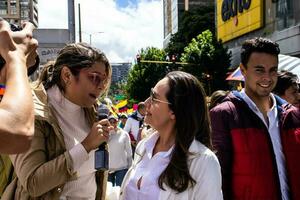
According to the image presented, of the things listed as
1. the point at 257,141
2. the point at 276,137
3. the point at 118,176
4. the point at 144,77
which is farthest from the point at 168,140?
the point at 144,77

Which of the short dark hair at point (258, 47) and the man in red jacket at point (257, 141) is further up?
the short dark hair at point (258, 47)

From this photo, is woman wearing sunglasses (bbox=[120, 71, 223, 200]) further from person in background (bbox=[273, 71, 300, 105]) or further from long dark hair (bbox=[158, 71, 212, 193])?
person in background (bbox=[273, 71, 300, 105])

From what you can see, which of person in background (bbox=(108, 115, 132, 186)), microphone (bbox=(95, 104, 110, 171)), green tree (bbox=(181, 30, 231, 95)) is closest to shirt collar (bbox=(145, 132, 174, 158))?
microphone (bbox=(95, 104, 110, 171))

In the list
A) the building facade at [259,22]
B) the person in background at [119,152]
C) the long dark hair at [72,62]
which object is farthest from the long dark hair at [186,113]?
the building facade at [259,22]

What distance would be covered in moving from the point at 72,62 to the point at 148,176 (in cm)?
81

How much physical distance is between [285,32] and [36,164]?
86.4ft

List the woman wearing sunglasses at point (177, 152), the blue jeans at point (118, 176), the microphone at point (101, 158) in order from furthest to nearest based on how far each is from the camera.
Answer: the blue jeans at point (118, 176), the microphone at point (101, 158), the woman wearing sunglasses at point (177, 152)

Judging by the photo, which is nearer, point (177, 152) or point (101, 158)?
point (177, 152)

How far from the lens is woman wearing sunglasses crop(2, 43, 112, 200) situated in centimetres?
248

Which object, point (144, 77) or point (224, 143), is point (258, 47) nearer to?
point (224, 143)

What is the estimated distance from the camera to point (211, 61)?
41219 millimetres

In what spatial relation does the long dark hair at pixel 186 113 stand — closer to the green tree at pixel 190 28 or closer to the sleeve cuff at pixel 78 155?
the sleeve cuff at pixel 78 155

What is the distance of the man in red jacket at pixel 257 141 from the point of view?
3053mm

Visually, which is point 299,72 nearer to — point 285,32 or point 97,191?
point 97,191
